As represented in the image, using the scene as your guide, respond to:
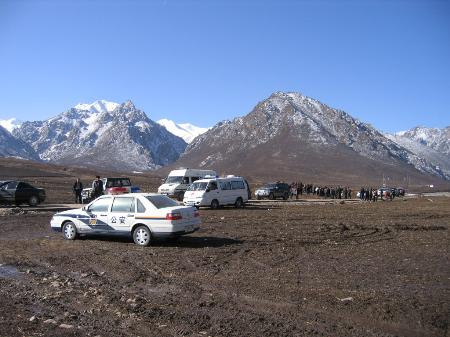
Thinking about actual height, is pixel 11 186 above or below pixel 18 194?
above

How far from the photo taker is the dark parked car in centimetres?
2997

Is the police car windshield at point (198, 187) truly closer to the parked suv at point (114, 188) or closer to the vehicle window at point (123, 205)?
the parked suv at point (114, 188)

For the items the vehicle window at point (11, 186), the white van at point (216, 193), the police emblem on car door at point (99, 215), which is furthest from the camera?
the white van at point (216, 193)

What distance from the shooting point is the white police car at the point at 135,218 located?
14.7 m

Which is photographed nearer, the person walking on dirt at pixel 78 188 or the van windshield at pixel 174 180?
the person walking on dirt at pixel 78 188

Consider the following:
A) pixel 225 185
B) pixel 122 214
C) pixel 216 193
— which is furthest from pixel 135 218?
pixel 225 185

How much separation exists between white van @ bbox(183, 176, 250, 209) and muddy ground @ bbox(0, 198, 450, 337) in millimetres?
13353

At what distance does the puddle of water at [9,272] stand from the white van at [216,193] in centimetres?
1927

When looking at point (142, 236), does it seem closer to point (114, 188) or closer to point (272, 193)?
point (114, 188)

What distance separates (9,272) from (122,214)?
4.75m

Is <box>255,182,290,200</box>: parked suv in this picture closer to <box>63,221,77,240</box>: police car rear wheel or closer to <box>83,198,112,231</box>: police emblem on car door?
<box>63,221,77,240</box>: police car rear wheel

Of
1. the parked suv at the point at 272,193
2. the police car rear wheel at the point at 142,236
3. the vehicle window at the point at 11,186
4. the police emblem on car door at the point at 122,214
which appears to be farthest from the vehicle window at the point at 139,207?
the parked suv at the point at 272,193

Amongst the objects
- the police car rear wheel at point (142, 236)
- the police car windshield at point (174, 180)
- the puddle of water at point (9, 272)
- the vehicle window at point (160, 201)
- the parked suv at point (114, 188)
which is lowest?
the puddle of water at point (9, 272)

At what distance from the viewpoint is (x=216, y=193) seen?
103 ft
